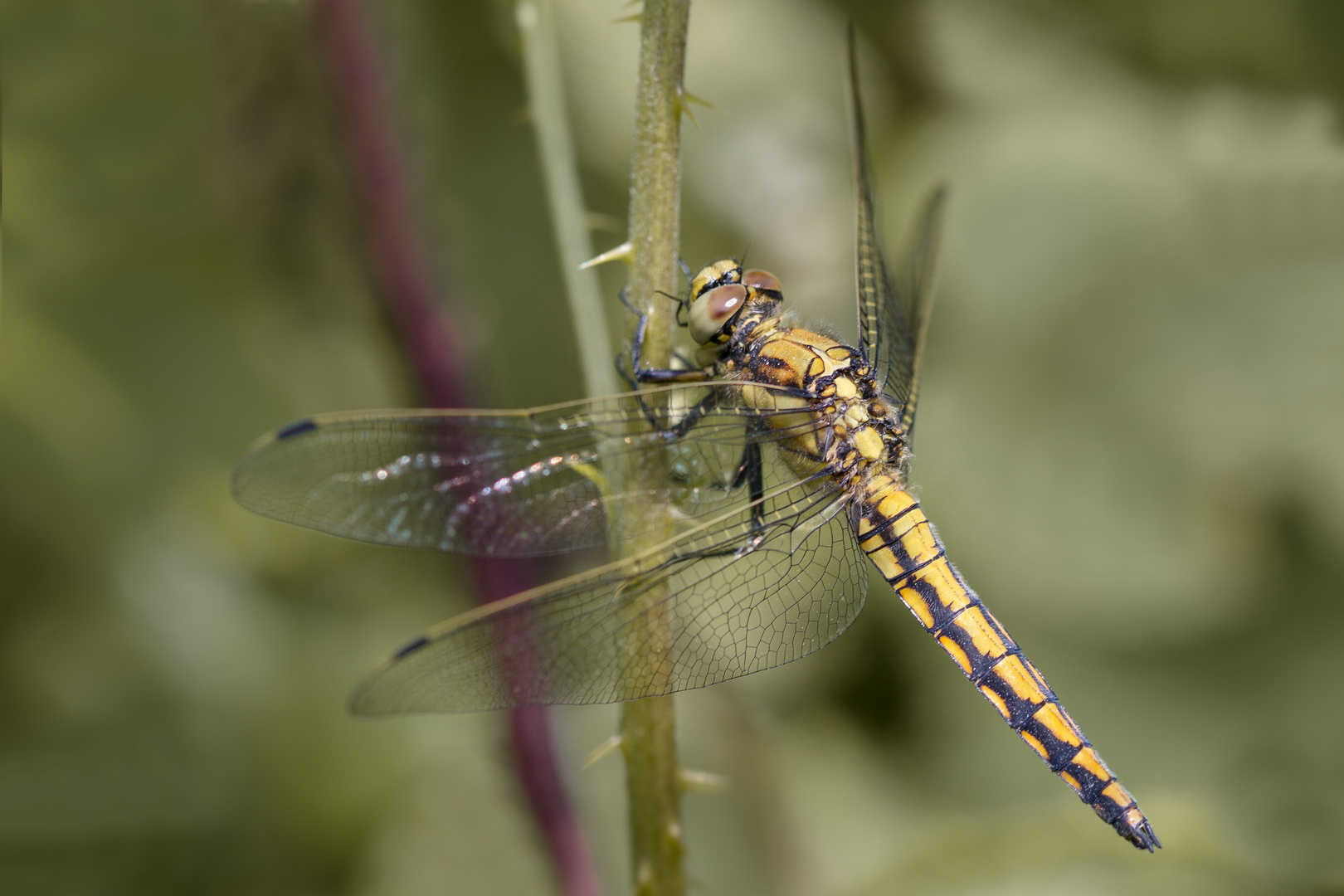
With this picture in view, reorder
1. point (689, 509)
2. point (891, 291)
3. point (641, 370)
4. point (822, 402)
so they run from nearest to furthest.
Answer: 1. point (641, 370)
2. point (689, 509)
3. point (822, 402)
4. point (891, 291)

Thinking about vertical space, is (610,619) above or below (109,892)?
above

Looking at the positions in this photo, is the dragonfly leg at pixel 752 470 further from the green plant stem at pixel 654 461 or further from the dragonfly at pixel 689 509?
the green plant stem at pixel 654 461

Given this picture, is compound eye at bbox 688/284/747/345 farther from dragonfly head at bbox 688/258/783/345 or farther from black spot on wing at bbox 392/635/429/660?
black spot on wing at bbox 392/635/429/660

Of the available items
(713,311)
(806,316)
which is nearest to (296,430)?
(713,311)

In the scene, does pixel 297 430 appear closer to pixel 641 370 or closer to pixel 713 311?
pixel 641 370

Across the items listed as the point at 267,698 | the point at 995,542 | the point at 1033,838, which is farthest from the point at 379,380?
the point at 1033,838

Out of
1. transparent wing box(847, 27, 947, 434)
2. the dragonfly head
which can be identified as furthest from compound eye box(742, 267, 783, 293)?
transparent wing box(847, 27, 947, 434)

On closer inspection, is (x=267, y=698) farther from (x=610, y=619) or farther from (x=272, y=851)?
(x=610, y=619)
